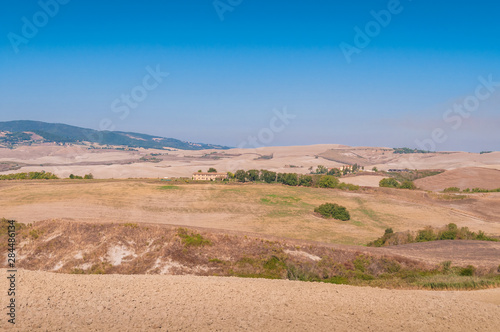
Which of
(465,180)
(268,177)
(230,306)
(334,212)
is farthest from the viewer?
(465,180)

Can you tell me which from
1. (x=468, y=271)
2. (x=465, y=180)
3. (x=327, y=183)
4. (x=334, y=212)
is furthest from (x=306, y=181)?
(x=468, y=271)

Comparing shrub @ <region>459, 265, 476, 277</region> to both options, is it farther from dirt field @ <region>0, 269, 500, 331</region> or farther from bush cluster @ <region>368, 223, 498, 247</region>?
bush cluster @ <region>368, 223, 498, 247</region>

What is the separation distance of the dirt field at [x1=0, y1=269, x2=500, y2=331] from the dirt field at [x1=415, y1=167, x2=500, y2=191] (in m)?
102

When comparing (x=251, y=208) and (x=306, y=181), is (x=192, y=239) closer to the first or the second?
(x=251, y=208)

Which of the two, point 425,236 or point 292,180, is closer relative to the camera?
point 425,236

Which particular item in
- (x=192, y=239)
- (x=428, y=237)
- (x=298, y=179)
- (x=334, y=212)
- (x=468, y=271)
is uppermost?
(x=298, y=179)

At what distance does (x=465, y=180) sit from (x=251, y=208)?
84349 mm

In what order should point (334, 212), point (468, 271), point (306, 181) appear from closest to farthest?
1. point (468, 271)
2. point (334, 212)
3. point (306, 181)

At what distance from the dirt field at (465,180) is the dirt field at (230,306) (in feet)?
334

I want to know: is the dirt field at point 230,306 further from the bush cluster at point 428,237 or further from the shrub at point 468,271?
the bush cluster at point 428,237

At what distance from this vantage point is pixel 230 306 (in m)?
15.0

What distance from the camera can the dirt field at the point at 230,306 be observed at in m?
13.2

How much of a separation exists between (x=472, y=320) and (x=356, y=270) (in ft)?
40.2

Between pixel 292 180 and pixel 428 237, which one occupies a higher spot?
pixel 292 180
